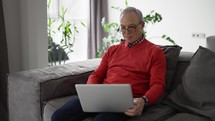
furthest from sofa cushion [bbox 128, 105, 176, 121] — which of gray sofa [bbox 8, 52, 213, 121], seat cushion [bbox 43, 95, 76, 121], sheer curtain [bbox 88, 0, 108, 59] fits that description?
sheer curtain [bbox 88, 0, 108, 59]

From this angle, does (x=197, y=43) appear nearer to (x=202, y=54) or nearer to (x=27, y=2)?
(x=202, y=54)

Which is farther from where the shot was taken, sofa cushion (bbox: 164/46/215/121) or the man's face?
the man's face

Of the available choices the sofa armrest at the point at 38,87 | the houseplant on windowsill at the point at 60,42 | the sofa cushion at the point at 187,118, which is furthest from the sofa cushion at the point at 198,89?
the houseplant on windowsill at the point at 60,42

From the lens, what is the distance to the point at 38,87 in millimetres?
1784

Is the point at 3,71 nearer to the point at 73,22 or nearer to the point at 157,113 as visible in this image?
the point at 157,113

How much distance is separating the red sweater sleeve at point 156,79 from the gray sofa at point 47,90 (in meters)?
0.14

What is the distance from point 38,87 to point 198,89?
1.03 m

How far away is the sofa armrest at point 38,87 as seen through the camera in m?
1.81

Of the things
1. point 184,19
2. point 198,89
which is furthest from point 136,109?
point 184,19

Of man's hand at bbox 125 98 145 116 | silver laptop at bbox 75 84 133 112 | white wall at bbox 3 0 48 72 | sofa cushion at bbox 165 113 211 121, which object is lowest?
sofa cushion at bbox 165 113 211 121

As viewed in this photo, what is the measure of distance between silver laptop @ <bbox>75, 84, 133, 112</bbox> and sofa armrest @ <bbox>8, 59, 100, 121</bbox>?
1.51 ft

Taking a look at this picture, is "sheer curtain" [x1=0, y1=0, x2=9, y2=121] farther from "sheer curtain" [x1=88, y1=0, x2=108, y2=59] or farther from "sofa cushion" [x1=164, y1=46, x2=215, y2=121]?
"sheer curtain" [x1=88, y1=0, x2=108, y2=59]

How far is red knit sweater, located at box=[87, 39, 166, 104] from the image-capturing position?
5.19ft

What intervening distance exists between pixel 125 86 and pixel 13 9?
65.4 inches
